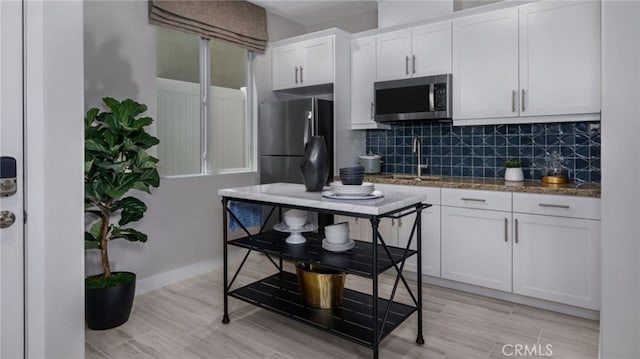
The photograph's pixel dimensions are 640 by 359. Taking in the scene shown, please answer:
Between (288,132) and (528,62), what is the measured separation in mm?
2190

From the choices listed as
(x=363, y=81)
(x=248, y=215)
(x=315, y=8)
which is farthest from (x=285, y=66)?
(x=248, y=215)

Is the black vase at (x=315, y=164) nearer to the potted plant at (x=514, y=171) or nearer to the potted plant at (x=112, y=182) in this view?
the potted plant at (x=112, y=182)

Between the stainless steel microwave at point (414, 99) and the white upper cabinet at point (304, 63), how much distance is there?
0.56 metres

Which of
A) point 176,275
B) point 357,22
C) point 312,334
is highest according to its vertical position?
point 357,22

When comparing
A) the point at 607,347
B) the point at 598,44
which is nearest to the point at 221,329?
the point at 607,347

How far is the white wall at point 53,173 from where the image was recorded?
145 cm

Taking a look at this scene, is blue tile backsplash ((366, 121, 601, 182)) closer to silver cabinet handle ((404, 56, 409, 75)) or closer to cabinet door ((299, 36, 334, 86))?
silver cabinet handle ((404, 56, 409, 75))

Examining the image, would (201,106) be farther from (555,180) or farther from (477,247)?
(555,180)

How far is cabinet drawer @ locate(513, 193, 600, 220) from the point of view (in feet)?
8.56

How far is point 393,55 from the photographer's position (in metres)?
3.75

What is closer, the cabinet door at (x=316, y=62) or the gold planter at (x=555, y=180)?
the gold planter at (x=555, y=180)

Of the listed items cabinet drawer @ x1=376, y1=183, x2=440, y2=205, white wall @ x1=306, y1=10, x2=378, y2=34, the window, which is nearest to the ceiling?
white wall @ x1=306, y1=10, x2=378, y2=34

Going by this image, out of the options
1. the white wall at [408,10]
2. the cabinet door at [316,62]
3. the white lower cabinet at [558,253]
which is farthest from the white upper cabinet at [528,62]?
the cabinet door at [316,62]

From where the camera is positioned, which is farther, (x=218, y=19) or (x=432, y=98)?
(x=218, y=19)
